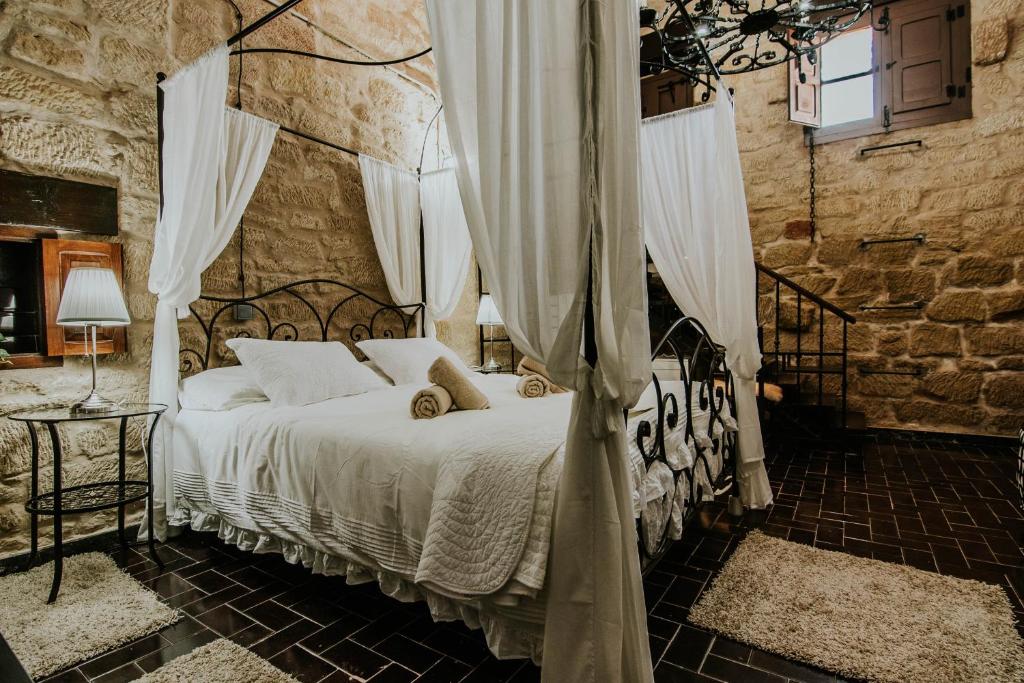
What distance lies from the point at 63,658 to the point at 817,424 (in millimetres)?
4983

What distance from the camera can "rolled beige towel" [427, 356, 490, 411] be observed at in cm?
252

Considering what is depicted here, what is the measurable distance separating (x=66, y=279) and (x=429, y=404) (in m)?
1.88

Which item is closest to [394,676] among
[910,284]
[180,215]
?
[180,215]

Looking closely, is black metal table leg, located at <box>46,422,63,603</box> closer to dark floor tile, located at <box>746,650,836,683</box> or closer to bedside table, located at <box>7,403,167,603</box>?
bedside table, located at <box>7,403,167,603</box>

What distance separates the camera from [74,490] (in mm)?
2539

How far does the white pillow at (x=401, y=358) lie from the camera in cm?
361

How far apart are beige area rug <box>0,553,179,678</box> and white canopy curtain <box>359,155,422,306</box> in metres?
2.56

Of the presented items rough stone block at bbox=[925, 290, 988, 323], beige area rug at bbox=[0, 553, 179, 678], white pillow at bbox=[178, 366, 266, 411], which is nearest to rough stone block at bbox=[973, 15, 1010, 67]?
rough stone block at bbox=[925, 290, 988, 323]

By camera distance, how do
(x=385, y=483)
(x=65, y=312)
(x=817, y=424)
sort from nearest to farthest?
(x=385, y=483) → (x=65, y=312) → (x=817, y=424)

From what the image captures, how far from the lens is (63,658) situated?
1809 millimetres

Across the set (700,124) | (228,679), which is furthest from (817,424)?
(228,679)

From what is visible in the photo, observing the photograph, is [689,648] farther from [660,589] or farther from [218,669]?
[218,669]

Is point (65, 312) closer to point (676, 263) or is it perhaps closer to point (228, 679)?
point (228, 679)

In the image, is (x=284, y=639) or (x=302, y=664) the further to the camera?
(x=284, y=639)
